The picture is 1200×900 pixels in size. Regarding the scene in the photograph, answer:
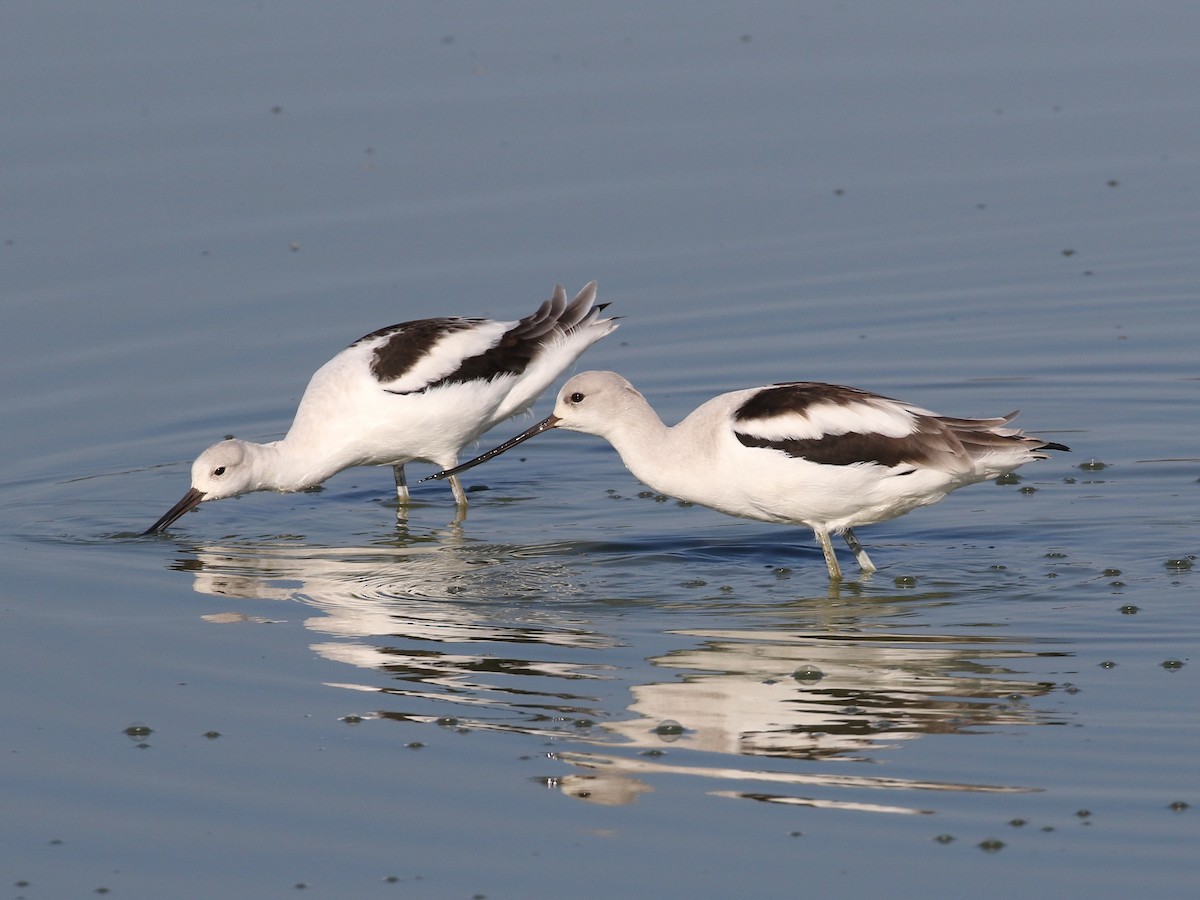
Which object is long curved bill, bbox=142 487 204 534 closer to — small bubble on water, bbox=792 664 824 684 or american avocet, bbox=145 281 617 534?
Result: american avocet, bbox=145 281 617 534

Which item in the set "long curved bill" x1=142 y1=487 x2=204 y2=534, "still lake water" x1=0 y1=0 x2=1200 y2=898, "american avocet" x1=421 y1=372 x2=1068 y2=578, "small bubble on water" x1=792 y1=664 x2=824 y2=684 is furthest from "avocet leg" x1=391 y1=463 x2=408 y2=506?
"small bubble on water" x1=792 y1=664 x2=824 y2=684

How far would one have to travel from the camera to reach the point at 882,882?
Answer: 6.12 meters

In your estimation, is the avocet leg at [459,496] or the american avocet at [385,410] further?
the avocet leg at [459,496]

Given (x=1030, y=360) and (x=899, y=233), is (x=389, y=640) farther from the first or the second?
(x=899, y=233)

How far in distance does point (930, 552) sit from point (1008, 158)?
658 cm

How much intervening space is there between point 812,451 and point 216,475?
361cm

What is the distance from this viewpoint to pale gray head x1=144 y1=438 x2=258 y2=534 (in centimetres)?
1077

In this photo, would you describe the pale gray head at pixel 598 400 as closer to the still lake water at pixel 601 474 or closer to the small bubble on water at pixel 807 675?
the still lake water at pixel 601 474

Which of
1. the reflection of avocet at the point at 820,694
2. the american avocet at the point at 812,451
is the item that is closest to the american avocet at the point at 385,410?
the american avocet at the point at 812,451

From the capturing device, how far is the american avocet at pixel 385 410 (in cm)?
1092

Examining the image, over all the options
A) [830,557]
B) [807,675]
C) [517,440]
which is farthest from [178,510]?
[807,675]

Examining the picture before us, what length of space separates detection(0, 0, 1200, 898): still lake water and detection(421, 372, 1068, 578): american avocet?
0.50 meters

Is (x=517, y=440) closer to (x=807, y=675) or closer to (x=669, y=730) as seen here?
(x=807, y=675)

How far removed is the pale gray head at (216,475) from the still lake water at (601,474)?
0.74 ft
